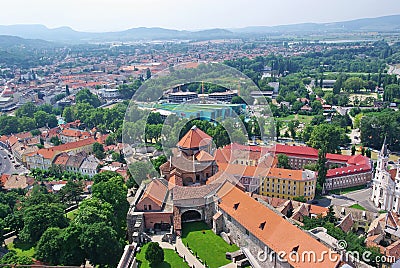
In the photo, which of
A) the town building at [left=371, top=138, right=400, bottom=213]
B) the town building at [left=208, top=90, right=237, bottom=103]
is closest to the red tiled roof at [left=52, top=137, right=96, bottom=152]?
the town building at [left=208, top=90, right=237, bottom=103]

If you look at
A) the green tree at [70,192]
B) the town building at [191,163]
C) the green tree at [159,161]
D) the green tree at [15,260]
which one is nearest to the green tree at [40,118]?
the green tree at [70,192]

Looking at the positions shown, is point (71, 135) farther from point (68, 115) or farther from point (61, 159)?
point (68, 115)

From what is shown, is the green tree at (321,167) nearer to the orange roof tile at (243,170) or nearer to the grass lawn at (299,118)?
the orange roof tile at (243,170)

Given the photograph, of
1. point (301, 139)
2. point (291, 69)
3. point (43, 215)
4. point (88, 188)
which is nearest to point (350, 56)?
point (291, 69)

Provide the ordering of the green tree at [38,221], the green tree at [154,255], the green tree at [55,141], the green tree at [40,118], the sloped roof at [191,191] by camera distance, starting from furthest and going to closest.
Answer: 1. the green tree at [40,118]
2. the green tree at [55,141]
3. the sloped roof at [191,191]
4. the green tree at [38,221]
5. the green tree at [154,255]

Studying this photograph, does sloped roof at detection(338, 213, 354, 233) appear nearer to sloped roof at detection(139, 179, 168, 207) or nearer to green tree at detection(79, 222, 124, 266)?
sloped roof at detection(139, 179, 168, 207)

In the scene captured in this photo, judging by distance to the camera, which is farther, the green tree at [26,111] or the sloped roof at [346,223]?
the green tree at [26,111]

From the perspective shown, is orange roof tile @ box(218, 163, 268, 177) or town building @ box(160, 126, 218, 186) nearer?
town building @ box(160, 126, 218, 186)
